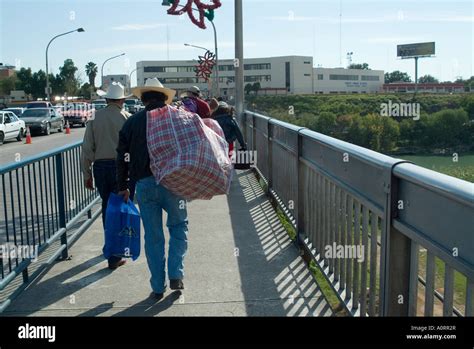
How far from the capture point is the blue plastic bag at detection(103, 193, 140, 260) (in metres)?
4.74

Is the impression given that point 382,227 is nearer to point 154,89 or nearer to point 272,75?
point 154,89

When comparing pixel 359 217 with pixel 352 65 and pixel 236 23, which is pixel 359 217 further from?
pixel 352 65

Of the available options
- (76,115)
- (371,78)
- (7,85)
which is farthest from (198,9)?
(371,78)

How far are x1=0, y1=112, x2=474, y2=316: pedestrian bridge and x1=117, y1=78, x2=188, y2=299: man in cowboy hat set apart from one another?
0.22 m

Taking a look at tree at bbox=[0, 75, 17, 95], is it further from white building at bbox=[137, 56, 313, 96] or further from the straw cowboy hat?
the straw cowboy hat

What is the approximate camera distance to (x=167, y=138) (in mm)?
4199

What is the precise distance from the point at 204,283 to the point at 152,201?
37.2 inches

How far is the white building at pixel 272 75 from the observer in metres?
119

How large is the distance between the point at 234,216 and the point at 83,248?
221 cm

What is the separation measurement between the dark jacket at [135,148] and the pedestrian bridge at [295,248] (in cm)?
90

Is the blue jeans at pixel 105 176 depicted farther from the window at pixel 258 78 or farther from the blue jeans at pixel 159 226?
the window at pixel 258 78

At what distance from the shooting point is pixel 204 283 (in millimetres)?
A: 4812

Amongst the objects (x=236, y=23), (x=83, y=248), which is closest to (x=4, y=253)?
(x=83, y=248)
